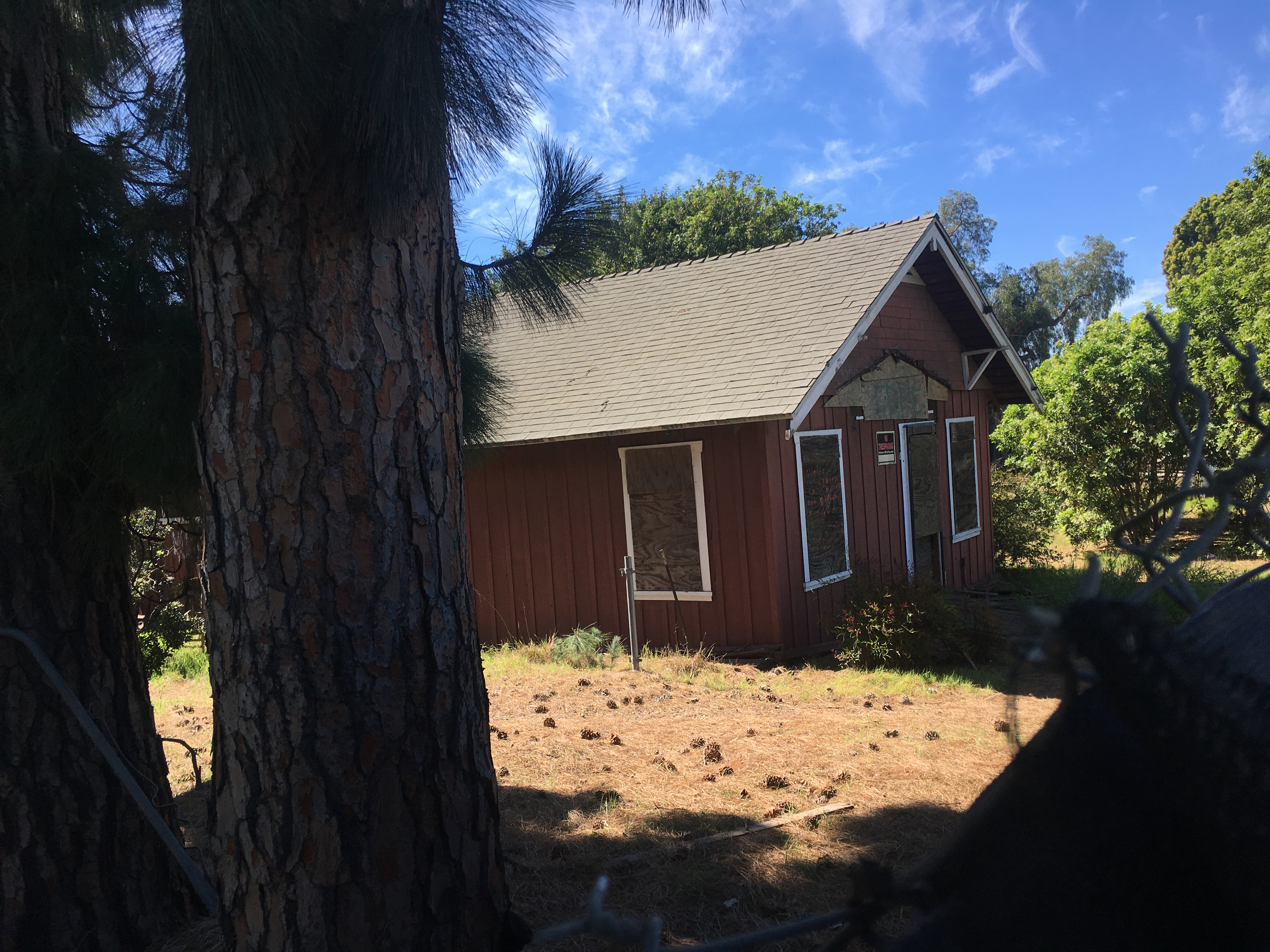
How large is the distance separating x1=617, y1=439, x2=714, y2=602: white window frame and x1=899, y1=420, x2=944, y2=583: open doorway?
10.4 feet

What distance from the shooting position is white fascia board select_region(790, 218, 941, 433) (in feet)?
30.4

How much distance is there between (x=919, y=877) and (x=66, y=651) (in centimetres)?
342

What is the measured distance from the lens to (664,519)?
34.6 ft

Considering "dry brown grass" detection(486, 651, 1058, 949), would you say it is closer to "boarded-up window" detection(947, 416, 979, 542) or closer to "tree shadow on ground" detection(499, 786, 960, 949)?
"tree shadow on ground" detection(499, 786, 960, 949)

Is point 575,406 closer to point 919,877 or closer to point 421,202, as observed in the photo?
point 421,202

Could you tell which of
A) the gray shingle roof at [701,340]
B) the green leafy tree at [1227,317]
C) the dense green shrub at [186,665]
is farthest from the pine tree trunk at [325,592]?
the green leafy tree at [1227,317]

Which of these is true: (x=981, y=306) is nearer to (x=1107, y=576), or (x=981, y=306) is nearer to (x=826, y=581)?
(x=826, y=581)

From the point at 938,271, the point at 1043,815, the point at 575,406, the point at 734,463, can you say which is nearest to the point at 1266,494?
the point at 1043,815

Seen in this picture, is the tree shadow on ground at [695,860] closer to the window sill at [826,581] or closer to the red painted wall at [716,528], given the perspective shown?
the red painted wall at [716,528]

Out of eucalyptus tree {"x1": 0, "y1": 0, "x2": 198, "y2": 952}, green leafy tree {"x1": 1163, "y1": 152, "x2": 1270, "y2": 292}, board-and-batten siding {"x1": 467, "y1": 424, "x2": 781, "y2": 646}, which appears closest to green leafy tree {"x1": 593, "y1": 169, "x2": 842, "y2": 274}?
green leafy tree {"x1": 1163, "y1": 152, "x2": 1270, "y2": 292}

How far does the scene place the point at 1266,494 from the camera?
3.87 feet

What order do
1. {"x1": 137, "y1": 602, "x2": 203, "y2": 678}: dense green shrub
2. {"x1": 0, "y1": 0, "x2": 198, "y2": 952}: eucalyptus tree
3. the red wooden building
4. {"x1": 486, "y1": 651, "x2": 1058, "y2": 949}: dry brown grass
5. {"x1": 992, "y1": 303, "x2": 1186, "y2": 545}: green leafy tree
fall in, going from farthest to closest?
{"x1": 992, "y1": 303, "x2": 1186, "y2": 545}: green leafy tree < the red wooden building < {"x1": 137, "y1": 602, "x2": 203, "y2": 678}: dense green shrub < {"x1": 486, "y1": 651, "x2": 1058, "y2": 949}: dry brown grass < {"x1": 0, "y1": 0, "x2": 198, "y2": 952}: eucalyptus tree

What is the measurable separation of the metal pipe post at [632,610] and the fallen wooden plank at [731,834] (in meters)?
4.39

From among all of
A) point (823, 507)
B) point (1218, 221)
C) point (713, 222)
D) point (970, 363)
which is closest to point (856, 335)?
point (823, 507)
